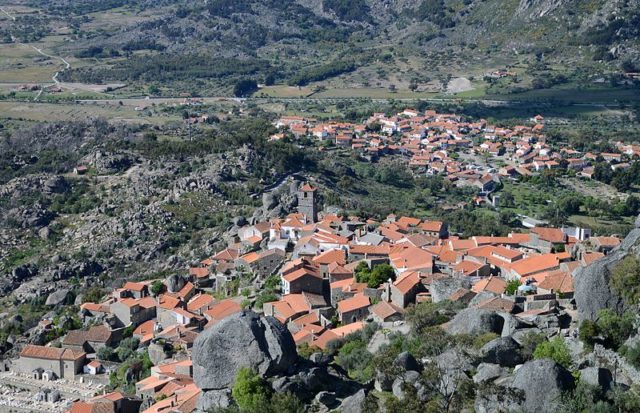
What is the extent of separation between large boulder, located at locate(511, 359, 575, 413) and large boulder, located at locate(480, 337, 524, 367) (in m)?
2.19

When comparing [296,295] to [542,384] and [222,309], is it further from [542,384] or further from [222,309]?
[542,384]

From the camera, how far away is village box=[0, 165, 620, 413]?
32.7 metres

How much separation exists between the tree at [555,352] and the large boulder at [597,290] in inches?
80.6

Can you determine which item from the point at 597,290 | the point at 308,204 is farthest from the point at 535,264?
the point at 308,204

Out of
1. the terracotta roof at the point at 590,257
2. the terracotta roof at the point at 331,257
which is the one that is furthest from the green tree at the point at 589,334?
the terracotta roof at the point at 331,257

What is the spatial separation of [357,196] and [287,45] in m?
90.9

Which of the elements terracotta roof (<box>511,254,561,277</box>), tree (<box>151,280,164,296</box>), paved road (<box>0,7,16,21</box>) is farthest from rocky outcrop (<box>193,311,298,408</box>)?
paved road (<box>0,7,16,21</box>)

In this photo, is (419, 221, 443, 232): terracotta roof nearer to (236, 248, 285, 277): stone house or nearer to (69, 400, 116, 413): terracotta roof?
(236, 248, 285, 277): stone house

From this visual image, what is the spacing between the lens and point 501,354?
25.1 m

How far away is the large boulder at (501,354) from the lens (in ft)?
82.0

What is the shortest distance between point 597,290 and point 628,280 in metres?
0.90

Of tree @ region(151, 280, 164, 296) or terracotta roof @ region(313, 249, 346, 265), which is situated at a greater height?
terracotta roof @ region(313, 249, 346, 265)

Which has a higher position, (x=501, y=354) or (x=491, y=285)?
(x=501, y=354)

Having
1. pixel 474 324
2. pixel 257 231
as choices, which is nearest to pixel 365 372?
pixel 474 324
